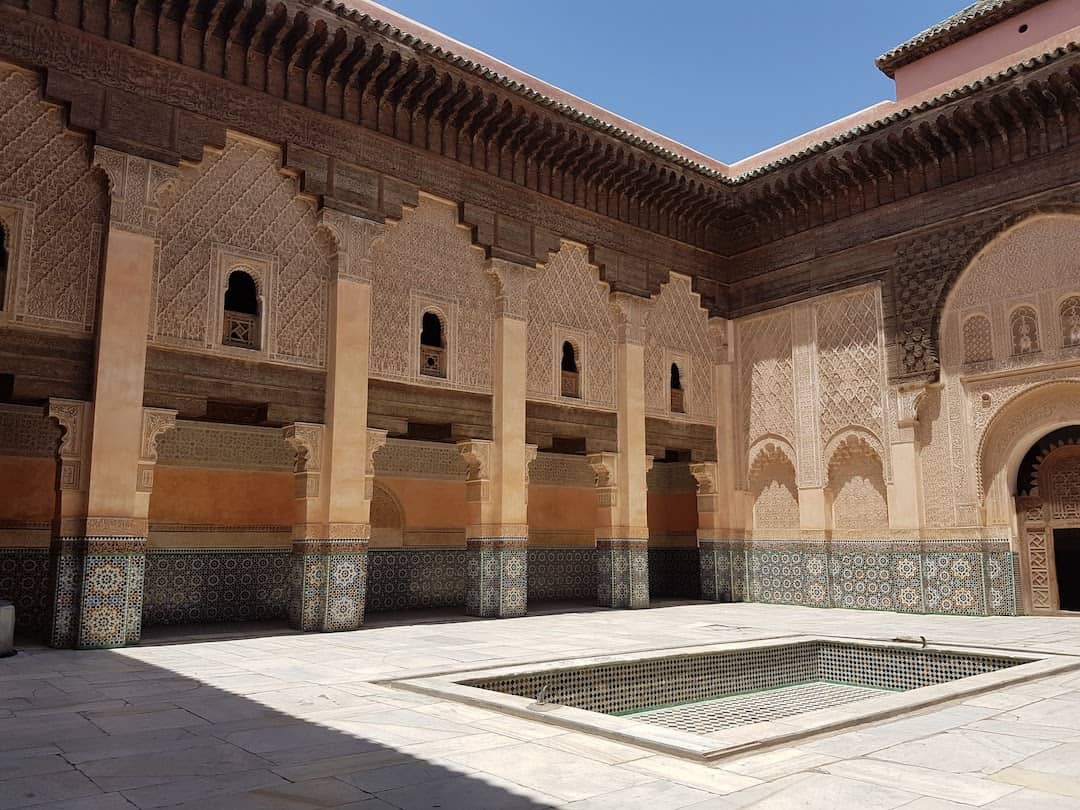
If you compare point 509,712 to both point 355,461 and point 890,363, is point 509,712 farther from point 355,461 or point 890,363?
point 890,363

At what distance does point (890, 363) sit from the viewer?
1052cm

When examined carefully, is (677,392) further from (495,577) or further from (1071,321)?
(1071,321)

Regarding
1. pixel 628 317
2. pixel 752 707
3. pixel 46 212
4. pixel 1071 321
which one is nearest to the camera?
pixel 752 707

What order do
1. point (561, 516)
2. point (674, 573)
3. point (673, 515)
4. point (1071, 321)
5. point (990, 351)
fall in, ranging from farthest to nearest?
point (673, 515), point (674, 573), point (561, 516), point (990, 351), point (1071, 321)

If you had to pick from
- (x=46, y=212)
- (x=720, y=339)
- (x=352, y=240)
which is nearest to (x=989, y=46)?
(x=720, y=339)

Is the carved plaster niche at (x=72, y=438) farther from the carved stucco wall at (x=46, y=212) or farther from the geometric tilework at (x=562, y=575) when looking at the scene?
the geometric tilework at (x=562, y=575)

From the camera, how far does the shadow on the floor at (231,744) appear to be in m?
2.75

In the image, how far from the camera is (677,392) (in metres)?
11.9

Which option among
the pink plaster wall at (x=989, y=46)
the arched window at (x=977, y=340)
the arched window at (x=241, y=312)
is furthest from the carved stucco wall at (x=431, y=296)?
the pink plaster wall at (x=989, y=46)

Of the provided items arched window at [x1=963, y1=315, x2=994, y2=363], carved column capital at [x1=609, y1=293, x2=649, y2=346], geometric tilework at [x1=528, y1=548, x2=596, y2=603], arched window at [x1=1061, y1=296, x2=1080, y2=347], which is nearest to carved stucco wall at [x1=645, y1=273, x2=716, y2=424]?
carved column capital at [x1=609, y1=293, x2=649, y2=346]

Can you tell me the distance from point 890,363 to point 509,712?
799cm

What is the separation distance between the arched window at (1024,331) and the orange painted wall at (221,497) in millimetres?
7847

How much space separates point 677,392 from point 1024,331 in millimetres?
4086

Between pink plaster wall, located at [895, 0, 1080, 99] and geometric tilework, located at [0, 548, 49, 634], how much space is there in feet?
39.7
